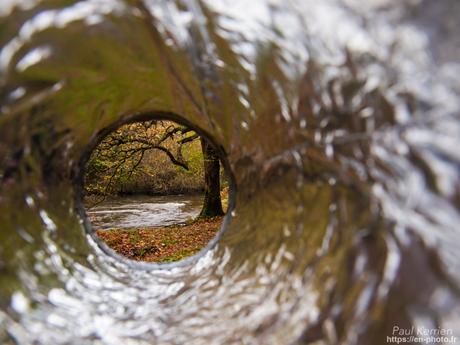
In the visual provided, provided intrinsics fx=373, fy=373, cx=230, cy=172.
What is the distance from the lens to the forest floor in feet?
15.7

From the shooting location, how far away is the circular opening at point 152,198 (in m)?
1.53

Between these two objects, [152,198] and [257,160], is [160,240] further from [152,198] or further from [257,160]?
[152,198]

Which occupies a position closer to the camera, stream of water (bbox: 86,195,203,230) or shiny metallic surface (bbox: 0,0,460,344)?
shiny metallic surface (bbox: 0,0,460,344)

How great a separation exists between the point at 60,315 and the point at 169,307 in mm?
289

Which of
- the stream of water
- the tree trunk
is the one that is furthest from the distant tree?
the stream of water

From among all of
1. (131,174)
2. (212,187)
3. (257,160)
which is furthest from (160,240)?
(257,160)

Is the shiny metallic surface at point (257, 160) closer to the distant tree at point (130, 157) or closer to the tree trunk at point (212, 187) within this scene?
the distant tree at point (130, 157)

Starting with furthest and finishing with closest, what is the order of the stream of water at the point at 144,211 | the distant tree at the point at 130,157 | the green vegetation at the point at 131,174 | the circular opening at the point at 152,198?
the stream of water at the point at 144,211 < the distant tree at the point at 130,157 < the green vegetation at the point at 131,174 < the circular opening at the point at 152,198

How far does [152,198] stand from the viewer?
39.6 ft

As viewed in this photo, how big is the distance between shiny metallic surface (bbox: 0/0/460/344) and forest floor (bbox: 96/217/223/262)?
9.82 ft

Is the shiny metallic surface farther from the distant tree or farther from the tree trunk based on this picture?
the tree trunk

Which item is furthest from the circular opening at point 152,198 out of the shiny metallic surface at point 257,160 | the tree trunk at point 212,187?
the shiny metallic surface at point 257,160

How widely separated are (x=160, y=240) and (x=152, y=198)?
6.79 metres

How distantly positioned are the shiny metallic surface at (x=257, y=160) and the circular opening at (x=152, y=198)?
0.15m
